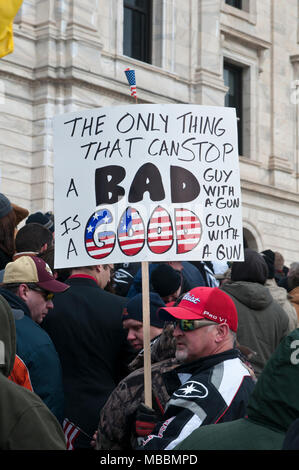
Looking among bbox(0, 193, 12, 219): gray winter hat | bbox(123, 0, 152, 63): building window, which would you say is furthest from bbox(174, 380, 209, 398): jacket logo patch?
bbox(123, 0, 152, 63): building window

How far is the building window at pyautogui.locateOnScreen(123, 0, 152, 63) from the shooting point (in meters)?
18.4

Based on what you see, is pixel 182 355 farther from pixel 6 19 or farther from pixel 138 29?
pixel 138 29

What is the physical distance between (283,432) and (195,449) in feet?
0.96

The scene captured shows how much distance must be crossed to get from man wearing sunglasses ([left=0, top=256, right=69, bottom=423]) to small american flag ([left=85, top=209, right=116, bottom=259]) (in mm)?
359

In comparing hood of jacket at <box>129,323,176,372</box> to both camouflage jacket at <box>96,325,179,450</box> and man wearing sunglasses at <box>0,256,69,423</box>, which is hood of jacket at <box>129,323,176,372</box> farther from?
man wearing sunglasses at <box>0,256,69,423</box>

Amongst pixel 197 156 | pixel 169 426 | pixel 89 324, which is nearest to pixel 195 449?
A: pixel 169 426

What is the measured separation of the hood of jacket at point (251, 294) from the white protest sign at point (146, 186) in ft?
2.33

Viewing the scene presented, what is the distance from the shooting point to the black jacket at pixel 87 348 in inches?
187

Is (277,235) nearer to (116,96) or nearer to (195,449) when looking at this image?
Answer: (116,96)

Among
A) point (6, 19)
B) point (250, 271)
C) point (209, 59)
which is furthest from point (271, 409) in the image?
point (209, 59)

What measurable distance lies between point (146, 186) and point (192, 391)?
59.2 inches

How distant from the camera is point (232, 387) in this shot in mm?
3730

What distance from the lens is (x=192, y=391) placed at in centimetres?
366

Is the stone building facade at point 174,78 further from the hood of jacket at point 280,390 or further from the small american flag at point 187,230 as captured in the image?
the hood of jacket at point 280,390
